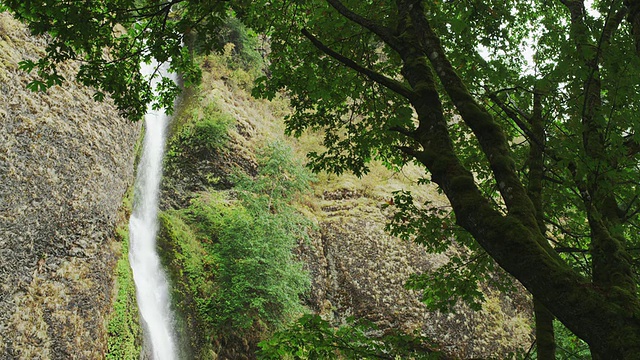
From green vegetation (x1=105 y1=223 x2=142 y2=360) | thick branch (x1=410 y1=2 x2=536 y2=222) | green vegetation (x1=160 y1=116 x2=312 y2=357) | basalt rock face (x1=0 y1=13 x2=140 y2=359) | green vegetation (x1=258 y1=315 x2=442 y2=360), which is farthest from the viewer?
green vegetation (x1=160 y1=116 x2=312 y2=357)

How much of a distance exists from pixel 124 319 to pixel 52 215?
270 cm

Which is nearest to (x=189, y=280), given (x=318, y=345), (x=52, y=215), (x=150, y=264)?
(x=150, y=264)

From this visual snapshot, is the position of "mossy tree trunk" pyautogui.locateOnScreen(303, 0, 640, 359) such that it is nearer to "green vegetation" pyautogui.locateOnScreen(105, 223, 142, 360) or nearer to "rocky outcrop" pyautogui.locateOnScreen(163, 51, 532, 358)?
"green vegetation" pyautogui.locateOnScreen(105, 223, 142, 360)

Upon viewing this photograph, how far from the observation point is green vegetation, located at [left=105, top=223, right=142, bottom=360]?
30.1ft

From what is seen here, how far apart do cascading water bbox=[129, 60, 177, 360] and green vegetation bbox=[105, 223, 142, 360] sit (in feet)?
2.13

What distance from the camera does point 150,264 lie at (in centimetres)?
1248

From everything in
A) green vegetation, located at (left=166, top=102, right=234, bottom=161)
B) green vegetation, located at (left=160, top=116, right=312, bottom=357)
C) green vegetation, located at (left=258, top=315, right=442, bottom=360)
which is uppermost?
green vegetation, located at (left=166, top=102, right=234, bottom=161)

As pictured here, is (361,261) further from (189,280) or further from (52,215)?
(52,215)

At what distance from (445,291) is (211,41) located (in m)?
4.97

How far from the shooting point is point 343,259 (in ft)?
54.5

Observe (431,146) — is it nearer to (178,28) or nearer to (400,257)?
(178,28)

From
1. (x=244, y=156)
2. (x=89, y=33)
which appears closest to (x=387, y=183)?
(x=244, y=156)

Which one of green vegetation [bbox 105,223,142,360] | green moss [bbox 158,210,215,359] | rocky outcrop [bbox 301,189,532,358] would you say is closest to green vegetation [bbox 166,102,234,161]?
green moss [bbox 158,210,215,359]

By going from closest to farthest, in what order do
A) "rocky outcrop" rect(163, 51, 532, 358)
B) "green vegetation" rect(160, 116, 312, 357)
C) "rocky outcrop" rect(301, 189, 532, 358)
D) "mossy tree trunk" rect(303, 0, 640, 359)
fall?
1. "mossy tree trunk" rect(303, 0, 640, 359)
2. "green vegetation" rect(160, 116, 312, 357)
3. "rocky outcrop" rect(301, 189, 532, 358)
4. "rocky outcrop" rect(163, 51, 532, 358)
